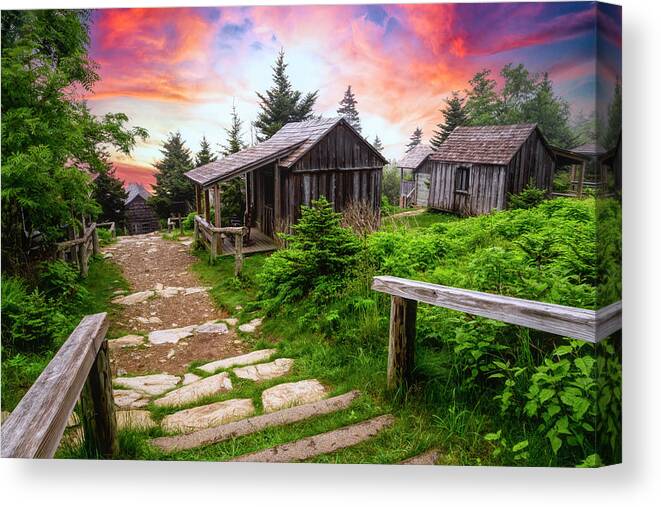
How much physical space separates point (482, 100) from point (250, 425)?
275cm

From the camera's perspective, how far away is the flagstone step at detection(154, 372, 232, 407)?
3.06m

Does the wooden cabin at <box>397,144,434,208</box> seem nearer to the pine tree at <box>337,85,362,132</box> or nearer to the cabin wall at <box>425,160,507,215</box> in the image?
the cabin wall at <box>425,160,507,215</box>

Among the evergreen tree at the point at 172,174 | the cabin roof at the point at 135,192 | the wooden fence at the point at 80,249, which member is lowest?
the wooden fence at the point at 80,249

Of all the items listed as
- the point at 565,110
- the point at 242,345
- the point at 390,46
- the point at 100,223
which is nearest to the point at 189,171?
the point at 100,223

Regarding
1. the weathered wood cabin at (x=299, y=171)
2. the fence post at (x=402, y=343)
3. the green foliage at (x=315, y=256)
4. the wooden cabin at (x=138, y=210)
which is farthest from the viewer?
the green foliage at (x=315, y=256)

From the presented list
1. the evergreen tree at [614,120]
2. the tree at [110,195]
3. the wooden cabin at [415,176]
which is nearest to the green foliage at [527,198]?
the wooden cabin at [415,176]

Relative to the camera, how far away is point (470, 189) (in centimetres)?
452

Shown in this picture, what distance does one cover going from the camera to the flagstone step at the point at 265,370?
3316 mm

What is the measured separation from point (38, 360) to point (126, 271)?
1.17m

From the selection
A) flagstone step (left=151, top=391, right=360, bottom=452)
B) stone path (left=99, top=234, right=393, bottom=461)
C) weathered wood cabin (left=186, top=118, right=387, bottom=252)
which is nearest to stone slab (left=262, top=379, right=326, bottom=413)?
stone path (left=99, top=234, right=393, bottom=461)

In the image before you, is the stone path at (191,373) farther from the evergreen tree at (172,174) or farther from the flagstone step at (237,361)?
the evergreen tree at (172,174)

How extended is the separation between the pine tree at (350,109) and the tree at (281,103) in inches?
8.4

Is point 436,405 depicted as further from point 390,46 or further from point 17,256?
point 17,256

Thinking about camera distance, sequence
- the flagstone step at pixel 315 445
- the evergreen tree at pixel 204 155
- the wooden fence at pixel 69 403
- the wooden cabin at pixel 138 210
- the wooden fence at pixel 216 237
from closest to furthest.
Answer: the wooden fence at pixel 69 403 → the flagstone step at pixel 315 445 → the evergreen tree at pixel 204 155 → the wooden cabin at pixel 138 210 → the wooden fence at pixel 216 237
